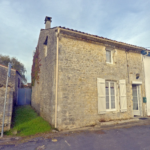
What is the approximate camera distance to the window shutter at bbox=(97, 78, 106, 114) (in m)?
6.76

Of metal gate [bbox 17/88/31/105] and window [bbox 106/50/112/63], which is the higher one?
window [bbox 106/50/112/63]

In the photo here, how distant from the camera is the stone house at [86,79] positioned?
5.98 m

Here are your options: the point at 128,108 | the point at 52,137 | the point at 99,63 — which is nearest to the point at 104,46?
the point at 99,63

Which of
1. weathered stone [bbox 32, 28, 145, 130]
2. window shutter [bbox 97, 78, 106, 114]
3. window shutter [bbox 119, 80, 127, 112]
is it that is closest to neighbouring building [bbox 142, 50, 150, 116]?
weathered stone [bbox 32, 28, 145, 130]

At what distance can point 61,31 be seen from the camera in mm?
6285

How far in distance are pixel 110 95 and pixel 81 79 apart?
222cm

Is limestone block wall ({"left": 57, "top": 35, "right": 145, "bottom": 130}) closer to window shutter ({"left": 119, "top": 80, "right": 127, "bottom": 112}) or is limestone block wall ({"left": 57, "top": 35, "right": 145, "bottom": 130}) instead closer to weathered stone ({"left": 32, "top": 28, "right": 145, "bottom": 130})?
weathered stone ({"left": 32, "top": 28, "right": 145, "bottom": 130})

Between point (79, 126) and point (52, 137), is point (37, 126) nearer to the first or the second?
point (52, 137)

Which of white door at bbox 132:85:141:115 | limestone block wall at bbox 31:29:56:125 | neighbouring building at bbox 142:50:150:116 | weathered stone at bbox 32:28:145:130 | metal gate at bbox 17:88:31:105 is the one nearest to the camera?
weathered stone at bbox 32:28:145:130

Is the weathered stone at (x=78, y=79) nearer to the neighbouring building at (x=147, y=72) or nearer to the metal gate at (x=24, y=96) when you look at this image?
the neighbouring building at (x=147, y=72)

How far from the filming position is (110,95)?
737cm

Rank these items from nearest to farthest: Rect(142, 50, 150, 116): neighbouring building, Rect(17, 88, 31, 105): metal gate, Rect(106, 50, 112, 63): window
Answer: Rect(106, 50, 112, 63): window < Rect(142, 50, 150, 116): neighbouring building < Rect(17, 88, 31, 105): metal gate

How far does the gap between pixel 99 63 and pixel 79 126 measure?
3651 millimetres

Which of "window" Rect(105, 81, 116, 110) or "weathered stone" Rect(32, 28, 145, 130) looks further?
"window" Rect(105, 81, 116, 110)
